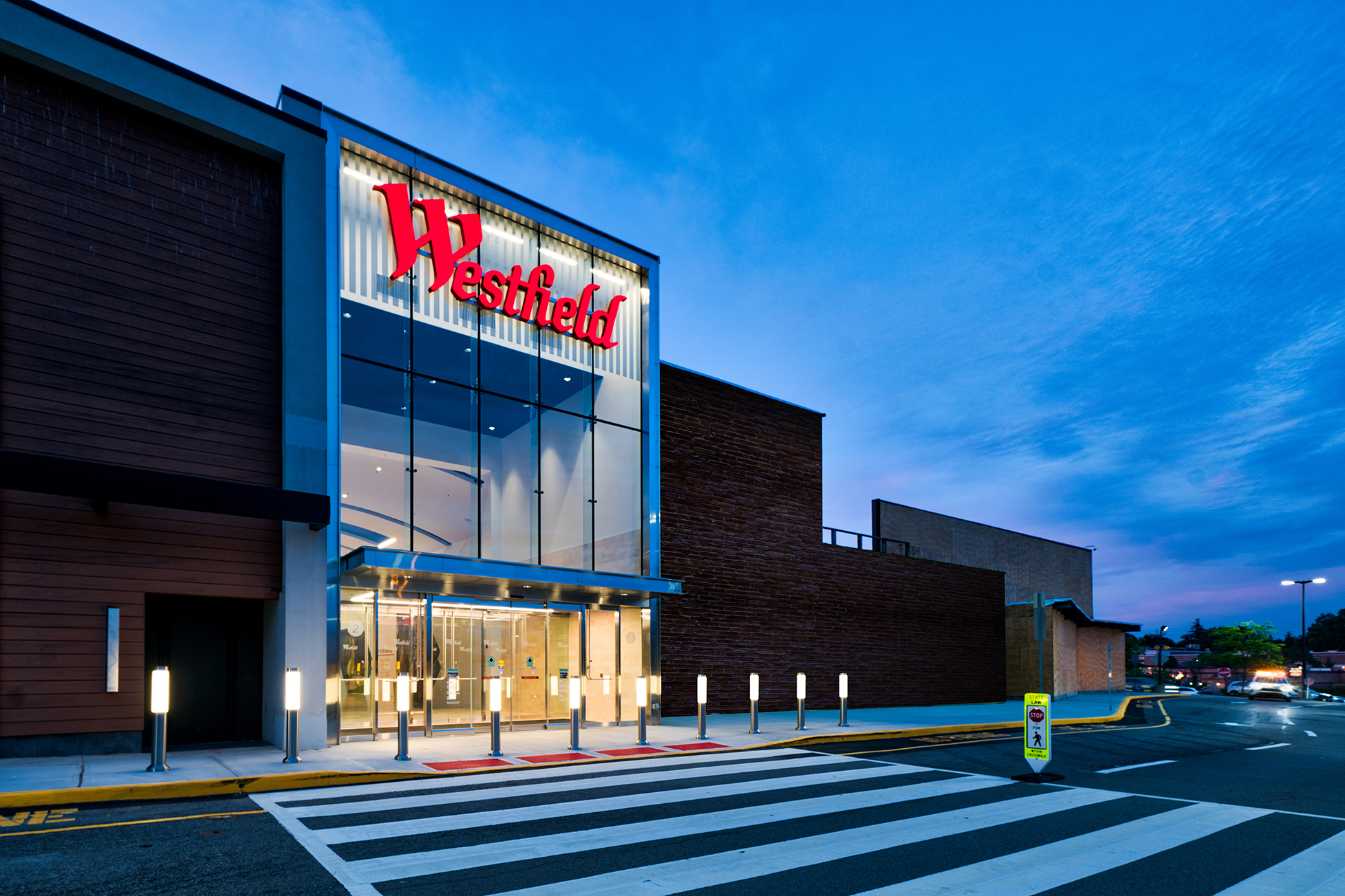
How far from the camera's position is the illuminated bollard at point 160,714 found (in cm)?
1043

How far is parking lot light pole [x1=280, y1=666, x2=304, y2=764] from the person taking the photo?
37.8 feet

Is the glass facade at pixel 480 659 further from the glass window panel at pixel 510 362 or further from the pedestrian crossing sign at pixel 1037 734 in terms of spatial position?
the pedestrian crossing sign at pixel 1037 734

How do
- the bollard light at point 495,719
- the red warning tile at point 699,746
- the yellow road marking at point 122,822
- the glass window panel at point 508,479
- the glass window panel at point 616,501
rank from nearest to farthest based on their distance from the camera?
1. the yellow road marking at point 122,822
2. the bollard light at point 495,719
3. the red warning tile at point 699,746
4. the glass window panel at point 508,479
5. the glass window panel at point 616,501

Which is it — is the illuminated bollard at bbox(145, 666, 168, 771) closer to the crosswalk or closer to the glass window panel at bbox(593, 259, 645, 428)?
the crosswalk

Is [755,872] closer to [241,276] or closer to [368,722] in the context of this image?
[368,722]

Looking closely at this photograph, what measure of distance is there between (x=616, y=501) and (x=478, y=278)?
6.14m

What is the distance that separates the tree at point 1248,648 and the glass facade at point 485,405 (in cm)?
8853

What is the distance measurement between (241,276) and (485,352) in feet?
16.4

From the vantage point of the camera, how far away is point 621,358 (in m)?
20.9

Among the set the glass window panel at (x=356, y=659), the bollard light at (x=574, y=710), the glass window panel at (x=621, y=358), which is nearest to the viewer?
the bollard light at (x=574, y=710)

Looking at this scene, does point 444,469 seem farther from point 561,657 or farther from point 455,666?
point 561,657

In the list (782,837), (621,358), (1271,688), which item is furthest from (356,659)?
(1271,688)

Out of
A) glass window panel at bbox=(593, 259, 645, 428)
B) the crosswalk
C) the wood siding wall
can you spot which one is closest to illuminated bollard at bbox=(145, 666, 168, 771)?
the crosswalk

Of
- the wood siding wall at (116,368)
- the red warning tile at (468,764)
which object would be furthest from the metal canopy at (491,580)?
the red warning tile at (468,764)
